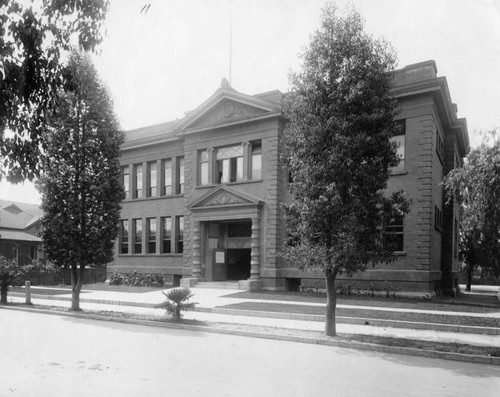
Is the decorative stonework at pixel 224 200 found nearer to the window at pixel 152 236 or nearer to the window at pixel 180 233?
the window at pixel 180 233

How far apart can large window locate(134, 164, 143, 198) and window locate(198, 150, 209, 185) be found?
6623 mm

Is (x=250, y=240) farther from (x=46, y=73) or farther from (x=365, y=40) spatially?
(x=46, y=73)

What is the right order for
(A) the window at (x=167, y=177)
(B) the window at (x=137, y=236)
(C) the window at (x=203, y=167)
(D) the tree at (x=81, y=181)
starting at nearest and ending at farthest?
(D) the tree at (x=81, y=181)
(C) the window at (x=203, y=167)
(A) the window at (x=167, y=177)
(B) the window at (x=137, y=236)

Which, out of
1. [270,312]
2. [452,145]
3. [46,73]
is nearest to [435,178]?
[452,145]

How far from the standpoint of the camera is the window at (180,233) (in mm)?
31031

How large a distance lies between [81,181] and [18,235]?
37674mm

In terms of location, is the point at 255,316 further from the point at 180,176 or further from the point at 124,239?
the point at 124,239

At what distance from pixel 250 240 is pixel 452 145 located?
44.4ft

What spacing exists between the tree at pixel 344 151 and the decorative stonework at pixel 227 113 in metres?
14.4

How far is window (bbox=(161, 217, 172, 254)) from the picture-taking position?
3167 cm

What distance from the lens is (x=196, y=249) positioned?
28.0m

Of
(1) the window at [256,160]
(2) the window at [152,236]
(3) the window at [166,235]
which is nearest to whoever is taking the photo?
(1) the window at [256,160]

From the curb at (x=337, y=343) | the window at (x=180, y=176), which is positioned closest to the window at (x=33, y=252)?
the window at (x=180, y=176)

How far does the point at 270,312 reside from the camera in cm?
1568
